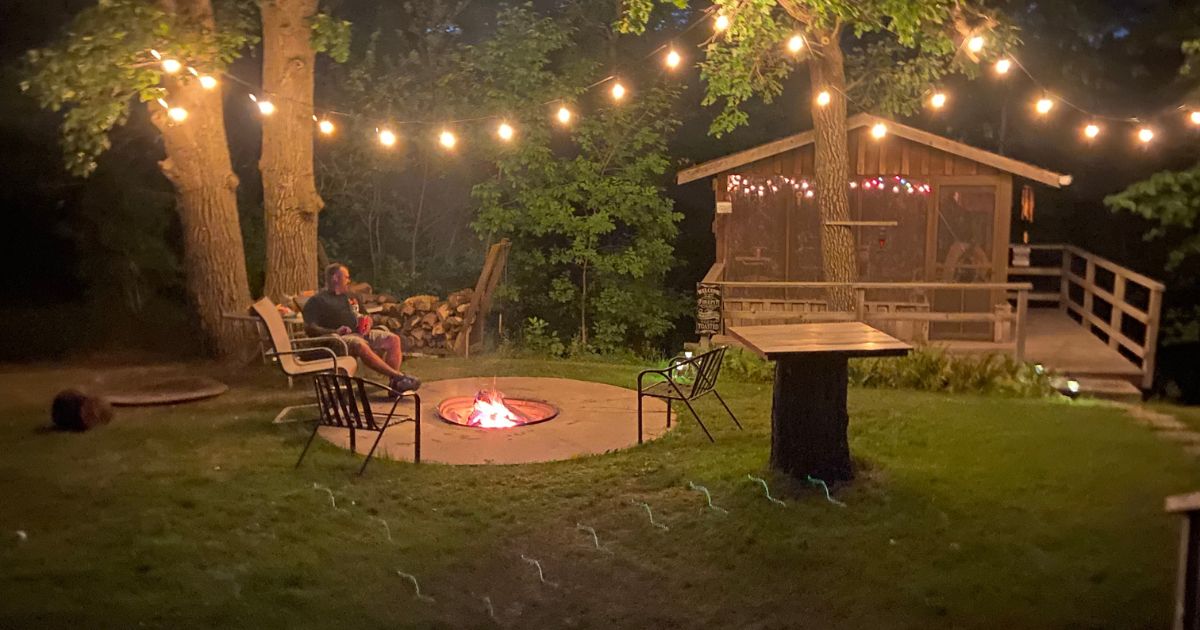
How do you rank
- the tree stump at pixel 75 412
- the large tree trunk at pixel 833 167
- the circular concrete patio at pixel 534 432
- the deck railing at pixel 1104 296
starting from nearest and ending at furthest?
the circular concrete patio at pixel 534 432 → the tree stump at pixel 75 412 → the deck railing at pixel 1104 296 → the large tree trunk at pixel 833 167

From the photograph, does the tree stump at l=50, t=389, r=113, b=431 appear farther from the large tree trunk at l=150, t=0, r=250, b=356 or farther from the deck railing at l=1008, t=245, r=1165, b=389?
the deck railing at l=1008, t=245, r=1165, b=389

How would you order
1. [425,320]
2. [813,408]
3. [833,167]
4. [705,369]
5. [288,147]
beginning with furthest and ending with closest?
1. [425,320]
2. [833,167]
3. [288,147]
4. [705,369]
5. [813,408]

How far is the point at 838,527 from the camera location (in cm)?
517

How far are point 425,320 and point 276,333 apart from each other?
506 centimetres

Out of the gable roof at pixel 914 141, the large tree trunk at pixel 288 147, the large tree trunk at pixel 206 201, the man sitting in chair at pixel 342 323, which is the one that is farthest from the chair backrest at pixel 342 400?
the gable roof at pixel 914 141

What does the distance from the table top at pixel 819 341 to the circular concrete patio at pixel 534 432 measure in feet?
4.14

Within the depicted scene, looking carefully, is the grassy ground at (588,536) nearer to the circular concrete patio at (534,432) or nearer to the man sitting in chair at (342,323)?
the circular concrete patio at (534,432)

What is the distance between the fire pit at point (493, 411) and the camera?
24.2 feet

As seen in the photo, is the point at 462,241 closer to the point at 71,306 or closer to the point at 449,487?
the point at 71,306

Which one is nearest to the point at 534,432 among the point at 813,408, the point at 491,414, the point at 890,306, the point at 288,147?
the point at 491,414

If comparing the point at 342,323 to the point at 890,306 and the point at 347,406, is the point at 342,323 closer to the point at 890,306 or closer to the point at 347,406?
the point at 347,406

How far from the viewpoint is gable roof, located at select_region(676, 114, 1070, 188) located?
500 inches

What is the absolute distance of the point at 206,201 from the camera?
402 inches

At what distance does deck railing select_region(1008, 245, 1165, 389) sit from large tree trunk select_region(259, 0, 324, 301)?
911cm
